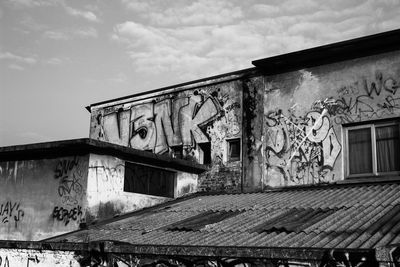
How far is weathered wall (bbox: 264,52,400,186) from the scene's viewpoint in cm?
1191

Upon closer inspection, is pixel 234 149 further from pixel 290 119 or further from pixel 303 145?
pixel 303 145

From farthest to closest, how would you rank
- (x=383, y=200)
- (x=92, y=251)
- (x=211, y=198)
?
(x=211, y=198) < (x=383, y=200) < (x=92, y=251)

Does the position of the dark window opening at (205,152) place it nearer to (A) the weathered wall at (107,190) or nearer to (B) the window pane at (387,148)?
(A) the weathered wall at (107,190)

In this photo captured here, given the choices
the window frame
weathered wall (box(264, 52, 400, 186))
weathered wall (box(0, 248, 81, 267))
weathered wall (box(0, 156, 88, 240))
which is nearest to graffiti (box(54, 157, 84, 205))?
weathered wall (box(0, 156, 88, 240))

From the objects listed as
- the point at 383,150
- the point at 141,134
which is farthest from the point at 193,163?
the point at 383,150

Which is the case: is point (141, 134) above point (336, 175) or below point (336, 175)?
above

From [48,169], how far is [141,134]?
4.62 meters

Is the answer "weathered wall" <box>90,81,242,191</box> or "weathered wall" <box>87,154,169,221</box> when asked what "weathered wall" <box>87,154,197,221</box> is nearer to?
"weathered wall" <box>87,154,169,221</box>

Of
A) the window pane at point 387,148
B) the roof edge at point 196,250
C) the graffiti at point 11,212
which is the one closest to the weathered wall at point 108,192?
the graffiti at point 11,212

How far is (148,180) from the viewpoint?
540 inches

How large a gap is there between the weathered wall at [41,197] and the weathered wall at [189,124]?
14.1 ft

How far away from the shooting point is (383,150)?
38.9 feet

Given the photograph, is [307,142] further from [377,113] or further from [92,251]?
[92,251]

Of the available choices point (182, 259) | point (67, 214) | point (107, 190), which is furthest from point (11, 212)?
point (182, 259)
